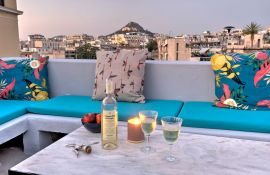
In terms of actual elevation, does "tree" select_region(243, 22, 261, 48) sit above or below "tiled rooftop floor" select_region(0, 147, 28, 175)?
above

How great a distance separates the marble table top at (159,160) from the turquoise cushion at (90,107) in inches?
25.2

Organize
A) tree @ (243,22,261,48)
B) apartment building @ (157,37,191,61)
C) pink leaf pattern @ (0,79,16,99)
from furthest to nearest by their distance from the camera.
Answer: tree @ (243,22,261,48), apartment building @ (157,37,191,61), pink leaf pattern @ (0,79,16,99)

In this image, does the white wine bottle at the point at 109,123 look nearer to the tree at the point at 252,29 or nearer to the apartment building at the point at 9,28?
the tree at the point at 252,29

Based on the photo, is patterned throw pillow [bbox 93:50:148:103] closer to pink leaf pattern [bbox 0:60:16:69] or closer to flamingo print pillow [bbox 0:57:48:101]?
flamingo print pillow [bbox 0:57:48:101]

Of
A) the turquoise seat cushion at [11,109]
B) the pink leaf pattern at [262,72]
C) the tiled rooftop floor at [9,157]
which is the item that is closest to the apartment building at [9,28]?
the turquoise seat cushion at [11,109]

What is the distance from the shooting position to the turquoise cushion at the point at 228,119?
5.24 feet

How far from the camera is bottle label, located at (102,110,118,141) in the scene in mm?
1107

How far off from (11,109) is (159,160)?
56.3 inches

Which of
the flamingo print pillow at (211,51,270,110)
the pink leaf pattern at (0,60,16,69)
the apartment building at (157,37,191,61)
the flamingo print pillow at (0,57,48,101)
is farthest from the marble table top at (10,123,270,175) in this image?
the apartment building at (157,37,191,61)

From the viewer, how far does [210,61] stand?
219 cm

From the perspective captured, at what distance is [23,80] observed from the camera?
7.96 ft

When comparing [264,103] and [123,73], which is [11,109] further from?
[264,103]

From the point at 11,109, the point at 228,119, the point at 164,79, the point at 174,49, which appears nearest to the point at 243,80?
the point at 228,119

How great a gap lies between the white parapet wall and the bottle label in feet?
4.13
